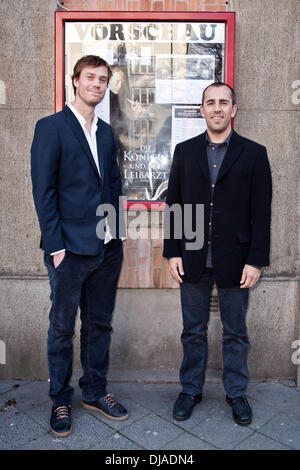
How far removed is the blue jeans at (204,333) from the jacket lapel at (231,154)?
2.21 feet

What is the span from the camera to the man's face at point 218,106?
2857mm

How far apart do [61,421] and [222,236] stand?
5.12ft

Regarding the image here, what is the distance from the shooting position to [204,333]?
10.3ft

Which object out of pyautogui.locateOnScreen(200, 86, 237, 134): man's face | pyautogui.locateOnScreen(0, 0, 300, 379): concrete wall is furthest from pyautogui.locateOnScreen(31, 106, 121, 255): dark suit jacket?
pyautogui.locateOnScreen(0, 0, 300, 379): concrete wall

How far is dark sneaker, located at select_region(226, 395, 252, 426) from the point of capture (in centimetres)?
293

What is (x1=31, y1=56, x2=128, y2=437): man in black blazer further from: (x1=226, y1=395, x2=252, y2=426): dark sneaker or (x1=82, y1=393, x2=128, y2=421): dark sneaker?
(x1=226, y1=395, x2=252, y2=426): dark sneaker

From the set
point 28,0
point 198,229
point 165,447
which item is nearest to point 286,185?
point 198,229

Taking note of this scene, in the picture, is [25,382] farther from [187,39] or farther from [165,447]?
[187,39]

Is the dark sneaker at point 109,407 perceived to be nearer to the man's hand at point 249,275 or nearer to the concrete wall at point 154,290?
the concrete wall at point 154,290

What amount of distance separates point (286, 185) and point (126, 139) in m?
1.32

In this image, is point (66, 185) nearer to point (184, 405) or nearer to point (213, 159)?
point (213, 159)

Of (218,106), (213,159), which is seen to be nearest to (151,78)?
(218,106)

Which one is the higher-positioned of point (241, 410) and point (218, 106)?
point (218, 106)

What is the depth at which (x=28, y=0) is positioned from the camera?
11.3 ft
